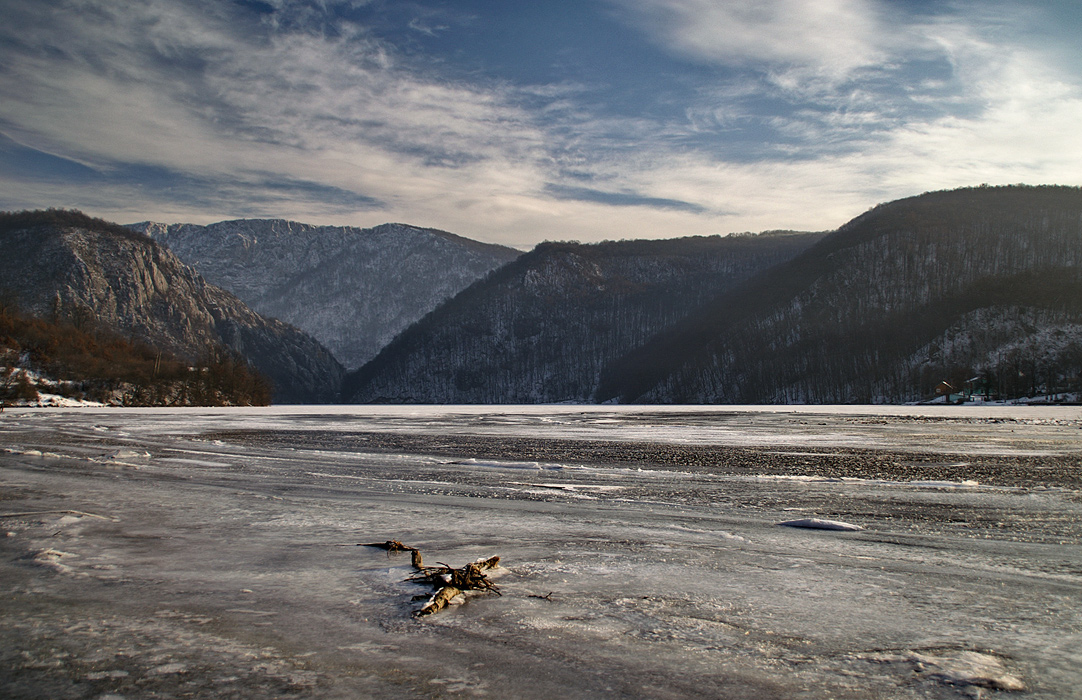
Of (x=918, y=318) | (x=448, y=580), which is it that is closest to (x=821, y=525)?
(x=448, y=580)

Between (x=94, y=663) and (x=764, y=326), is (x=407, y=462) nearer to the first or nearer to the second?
(x=94, y=663)

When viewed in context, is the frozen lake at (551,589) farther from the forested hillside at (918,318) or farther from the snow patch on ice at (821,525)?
the forested hillside at (918,318)

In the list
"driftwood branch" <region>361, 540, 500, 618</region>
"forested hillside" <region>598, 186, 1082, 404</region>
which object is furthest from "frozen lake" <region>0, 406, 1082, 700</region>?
"forested hillside" <region>598, 186, 1082, 404</region>

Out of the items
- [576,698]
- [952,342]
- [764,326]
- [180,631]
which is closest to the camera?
[576,698]

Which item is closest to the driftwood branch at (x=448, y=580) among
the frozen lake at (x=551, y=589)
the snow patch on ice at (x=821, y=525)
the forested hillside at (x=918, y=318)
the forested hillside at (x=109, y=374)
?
the frozen lake at (x=551, y=589)

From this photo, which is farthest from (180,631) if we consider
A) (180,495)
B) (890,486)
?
(890,486)

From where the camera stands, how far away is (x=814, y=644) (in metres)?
4.52

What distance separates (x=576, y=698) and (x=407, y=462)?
14.3m

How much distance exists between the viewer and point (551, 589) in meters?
5.95

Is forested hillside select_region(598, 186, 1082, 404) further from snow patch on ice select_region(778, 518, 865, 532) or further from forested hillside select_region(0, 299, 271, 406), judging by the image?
snow patch on ice select_region(778, 518, 865, 532)

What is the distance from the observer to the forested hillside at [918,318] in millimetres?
143000

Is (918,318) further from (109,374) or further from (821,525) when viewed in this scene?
(821,525)

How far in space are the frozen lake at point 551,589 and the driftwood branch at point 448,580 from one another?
0.44 feet

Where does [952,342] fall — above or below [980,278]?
below
